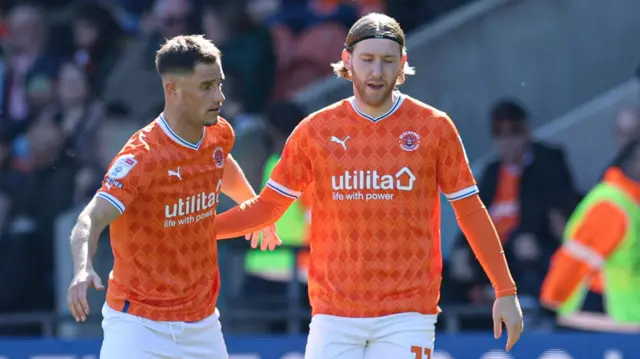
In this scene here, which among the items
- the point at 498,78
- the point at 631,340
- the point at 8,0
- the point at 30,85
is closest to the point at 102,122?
the point at 30,85

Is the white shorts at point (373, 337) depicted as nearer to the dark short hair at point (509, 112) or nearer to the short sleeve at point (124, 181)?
the short sleeve at point (124, 181)

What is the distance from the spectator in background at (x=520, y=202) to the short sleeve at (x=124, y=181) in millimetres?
4143

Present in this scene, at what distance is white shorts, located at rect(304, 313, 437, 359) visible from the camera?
683 centimetres

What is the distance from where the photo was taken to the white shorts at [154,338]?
6.97 meters

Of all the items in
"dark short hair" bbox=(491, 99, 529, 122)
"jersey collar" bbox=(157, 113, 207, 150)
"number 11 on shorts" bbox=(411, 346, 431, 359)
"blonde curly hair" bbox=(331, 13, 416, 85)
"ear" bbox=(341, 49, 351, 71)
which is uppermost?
"dark short hair" bbox=(491, 99, 529, 122)

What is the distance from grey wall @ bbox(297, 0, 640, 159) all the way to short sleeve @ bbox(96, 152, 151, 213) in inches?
213

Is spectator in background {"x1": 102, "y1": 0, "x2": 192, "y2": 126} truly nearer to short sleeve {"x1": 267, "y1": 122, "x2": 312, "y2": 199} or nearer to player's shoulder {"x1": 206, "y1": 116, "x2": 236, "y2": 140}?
player's shoulder {"x1": 206, "y1": 116, "x2": 236, "y2": 140}

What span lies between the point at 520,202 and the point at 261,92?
257cm

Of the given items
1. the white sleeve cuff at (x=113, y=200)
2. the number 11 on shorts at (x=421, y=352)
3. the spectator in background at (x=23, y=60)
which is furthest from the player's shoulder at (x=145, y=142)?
the spectator in background at (x=23, y=60)

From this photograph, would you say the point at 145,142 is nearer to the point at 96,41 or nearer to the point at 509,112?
the point at 509,112

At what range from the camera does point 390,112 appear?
702cm

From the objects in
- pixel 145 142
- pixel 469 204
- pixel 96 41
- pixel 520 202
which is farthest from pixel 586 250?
pixel 96 41

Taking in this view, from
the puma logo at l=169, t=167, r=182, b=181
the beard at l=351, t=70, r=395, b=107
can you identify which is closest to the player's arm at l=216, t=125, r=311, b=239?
the beard at l=351, t=70, r=395, b=107

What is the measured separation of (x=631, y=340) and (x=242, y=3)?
195 inches
